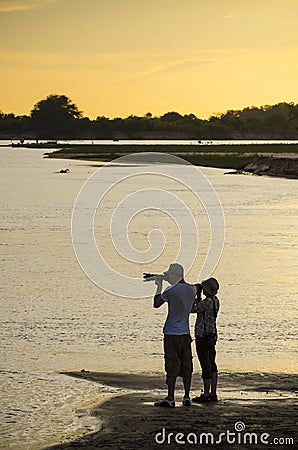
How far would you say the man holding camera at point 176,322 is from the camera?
39.5 feet

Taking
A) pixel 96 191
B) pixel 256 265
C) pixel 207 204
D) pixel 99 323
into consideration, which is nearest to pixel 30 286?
pixel 99 323

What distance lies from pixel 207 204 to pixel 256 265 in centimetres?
2733

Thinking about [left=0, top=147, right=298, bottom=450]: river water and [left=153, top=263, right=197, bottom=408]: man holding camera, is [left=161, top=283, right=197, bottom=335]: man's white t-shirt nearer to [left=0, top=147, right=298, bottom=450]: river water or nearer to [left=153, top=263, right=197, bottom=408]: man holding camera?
[left=153, top=263, right=197, bottom=408]: man holding camera

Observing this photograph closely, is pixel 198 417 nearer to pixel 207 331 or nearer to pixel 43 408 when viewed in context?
pixel 207 331

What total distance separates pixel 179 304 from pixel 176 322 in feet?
0.86

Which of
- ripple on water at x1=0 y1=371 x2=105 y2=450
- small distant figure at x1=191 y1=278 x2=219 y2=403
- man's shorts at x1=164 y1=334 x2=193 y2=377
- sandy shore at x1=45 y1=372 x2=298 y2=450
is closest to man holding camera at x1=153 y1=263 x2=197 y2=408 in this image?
man's shorts at x1=164 y1=334 x2=193 y2=377

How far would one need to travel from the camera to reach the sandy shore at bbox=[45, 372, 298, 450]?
10641 mm

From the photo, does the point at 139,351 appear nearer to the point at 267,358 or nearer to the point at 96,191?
the point at 267,358

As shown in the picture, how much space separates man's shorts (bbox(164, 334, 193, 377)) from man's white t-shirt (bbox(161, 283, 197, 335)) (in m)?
0.08

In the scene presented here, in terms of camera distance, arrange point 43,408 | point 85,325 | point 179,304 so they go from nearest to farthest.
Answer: point 179,304 → point 43,408 → point 85,325

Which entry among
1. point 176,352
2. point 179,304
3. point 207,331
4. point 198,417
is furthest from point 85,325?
point 198,417

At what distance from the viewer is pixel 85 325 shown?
63.6ft

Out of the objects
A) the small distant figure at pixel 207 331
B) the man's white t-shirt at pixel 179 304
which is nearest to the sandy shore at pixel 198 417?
the small distant figure at pixel 207 331

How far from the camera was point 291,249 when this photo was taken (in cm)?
Result: 3284
